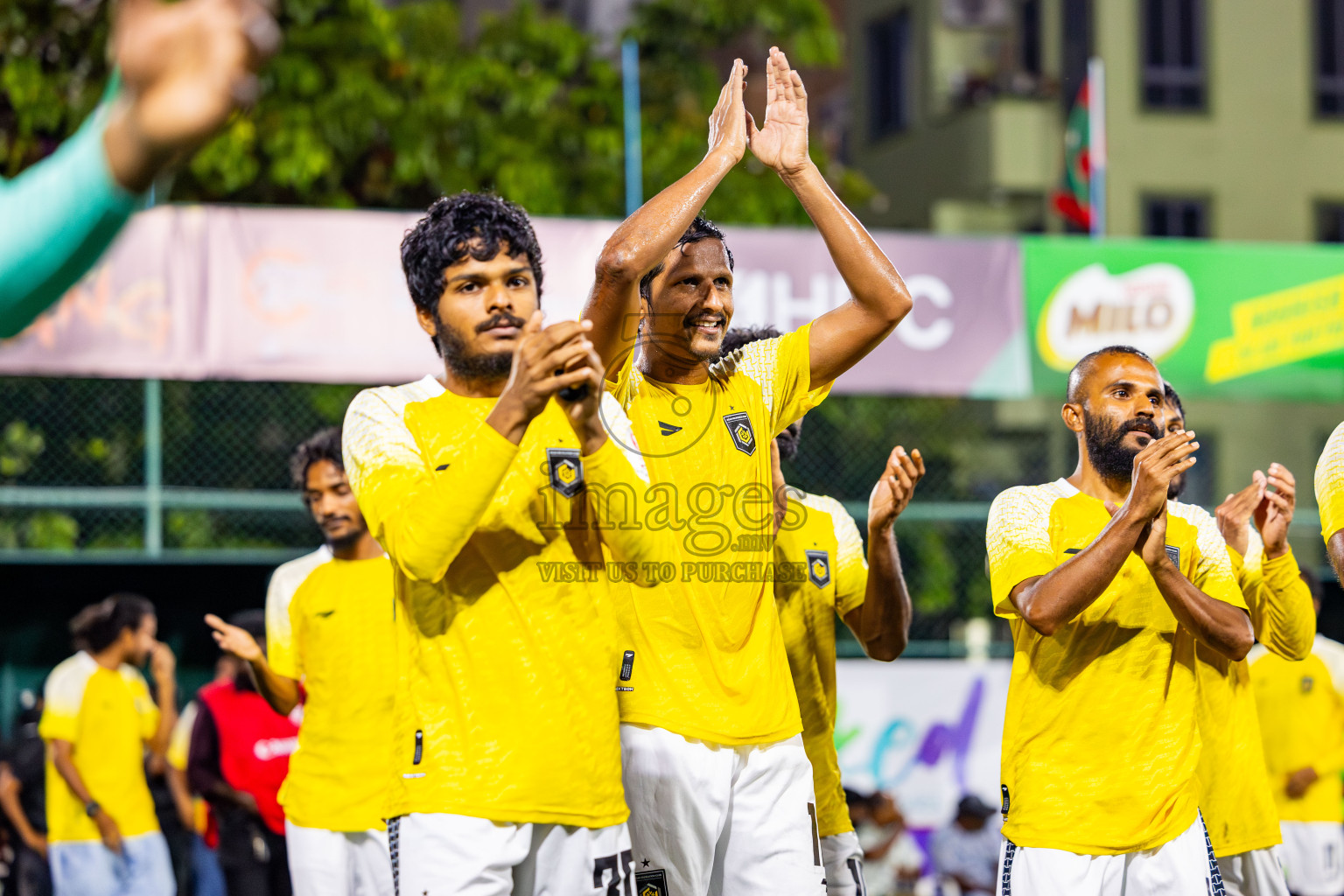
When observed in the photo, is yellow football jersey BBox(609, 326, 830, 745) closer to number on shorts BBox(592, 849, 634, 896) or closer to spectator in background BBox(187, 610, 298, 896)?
number on shorts BBox(592, 849, 634, 896)

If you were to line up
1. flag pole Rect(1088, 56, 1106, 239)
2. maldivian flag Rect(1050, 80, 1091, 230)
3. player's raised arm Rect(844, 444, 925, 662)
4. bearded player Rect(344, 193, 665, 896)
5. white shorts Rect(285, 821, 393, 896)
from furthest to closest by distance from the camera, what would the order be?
maldivian flag Rect(1050, 80, 1091, 230) < flag pole Rect(1088, 56, 1106, 239) < white shorts Rect(285, 821, 393, 896) < player's raised arm Rect(844, 444, 925, 662) < bearded player Rect(344, 193, 665, 896)

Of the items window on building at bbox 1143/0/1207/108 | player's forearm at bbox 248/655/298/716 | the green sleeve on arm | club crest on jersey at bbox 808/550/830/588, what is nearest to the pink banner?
player's forearm at bbox 248/655/298/716

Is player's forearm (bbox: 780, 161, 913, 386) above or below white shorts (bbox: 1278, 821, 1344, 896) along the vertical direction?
above

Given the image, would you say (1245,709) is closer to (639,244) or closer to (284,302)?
(639,244)

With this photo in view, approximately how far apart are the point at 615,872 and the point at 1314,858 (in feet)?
19.7

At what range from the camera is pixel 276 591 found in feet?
21.0

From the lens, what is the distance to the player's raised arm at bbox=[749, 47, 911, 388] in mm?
4043

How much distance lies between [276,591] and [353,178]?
10228 mm

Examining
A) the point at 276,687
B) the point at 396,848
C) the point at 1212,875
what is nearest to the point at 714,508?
the point at 396,848

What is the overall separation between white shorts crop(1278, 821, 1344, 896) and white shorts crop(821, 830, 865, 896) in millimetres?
4139

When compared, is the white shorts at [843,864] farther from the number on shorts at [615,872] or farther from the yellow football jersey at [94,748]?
the yellow football jersey at [94,748]

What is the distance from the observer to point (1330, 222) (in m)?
24.6

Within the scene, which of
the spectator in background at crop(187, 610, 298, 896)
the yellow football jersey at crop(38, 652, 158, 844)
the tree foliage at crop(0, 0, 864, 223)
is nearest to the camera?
the spectator in background at crop(187, 610, 298, 896)

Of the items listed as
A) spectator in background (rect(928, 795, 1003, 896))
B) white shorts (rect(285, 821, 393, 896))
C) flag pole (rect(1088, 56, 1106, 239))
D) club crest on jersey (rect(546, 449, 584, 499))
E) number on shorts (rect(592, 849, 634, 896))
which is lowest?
spectator in background (rect(928, 795, 1003, 896))
